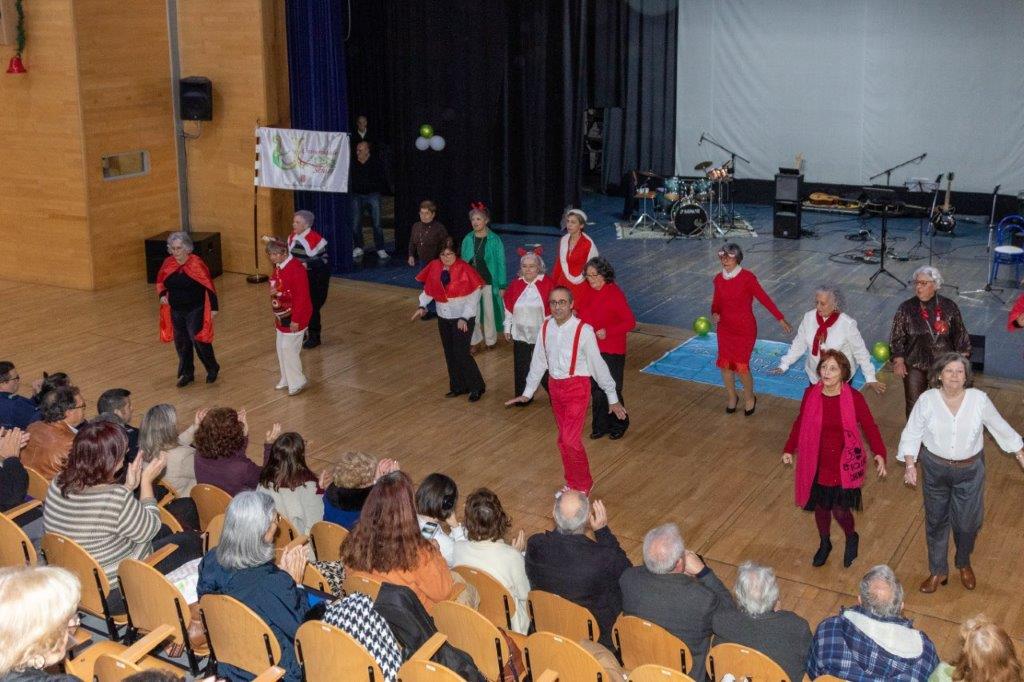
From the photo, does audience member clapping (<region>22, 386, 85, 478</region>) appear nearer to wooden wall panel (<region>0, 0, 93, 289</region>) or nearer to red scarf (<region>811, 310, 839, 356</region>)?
red scarf (<region>811, 310, 839, 356</region>)

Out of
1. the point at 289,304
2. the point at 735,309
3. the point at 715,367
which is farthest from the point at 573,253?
the point at 289,304

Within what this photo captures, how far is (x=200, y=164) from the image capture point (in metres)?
13.7

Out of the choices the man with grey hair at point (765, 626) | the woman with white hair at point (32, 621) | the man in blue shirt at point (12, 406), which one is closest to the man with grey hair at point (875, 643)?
the man with grey hair at point (765, 626)

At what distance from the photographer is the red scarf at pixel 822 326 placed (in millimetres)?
7488

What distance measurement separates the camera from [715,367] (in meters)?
10.1

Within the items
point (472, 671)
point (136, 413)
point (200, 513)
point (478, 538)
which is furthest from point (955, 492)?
point (136, 413)

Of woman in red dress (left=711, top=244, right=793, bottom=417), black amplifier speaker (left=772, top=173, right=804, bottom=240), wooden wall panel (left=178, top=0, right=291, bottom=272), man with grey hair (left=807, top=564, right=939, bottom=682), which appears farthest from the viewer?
black amplifier speaker (left=772, top=173, right=804, bottom=240)

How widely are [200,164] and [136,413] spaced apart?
5281mm

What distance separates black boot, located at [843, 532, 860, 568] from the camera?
6492 mm

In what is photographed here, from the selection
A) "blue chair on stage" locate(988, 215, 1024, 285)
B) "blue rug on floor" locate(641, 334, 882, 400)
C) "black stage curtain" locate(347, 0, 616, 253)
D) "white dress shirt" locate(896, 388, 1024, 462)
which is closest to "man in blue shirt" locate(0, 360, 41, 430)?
"white dress shirt" locate(896, 388, 1024, 462)

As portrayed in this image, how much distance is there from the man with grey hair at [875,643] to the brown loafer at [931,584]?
6.44 feet

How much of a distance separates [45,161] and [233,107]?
2148 mm

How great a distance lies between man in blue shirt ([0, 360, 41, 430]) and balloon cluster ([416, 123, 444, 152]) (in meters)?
7.01

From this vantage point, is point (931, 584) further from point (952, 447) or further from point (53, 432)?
point (53, 432)
